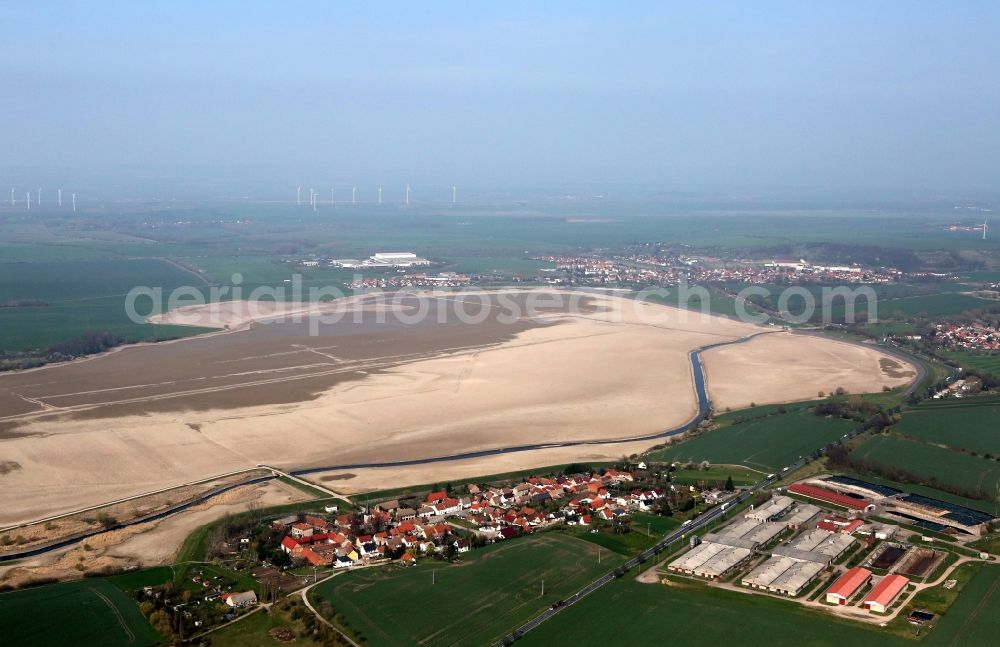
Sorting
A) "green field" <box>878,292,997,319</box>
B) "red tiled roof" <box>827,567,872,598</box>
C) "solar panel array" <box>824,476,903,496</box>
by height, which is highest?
"green field" <box>878,292,997,319</box>

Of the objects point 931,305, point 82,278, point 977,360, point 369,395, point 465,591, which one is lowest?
point 465,591

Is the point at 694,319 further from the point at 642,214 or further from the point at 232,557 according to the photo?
the point at 642,214

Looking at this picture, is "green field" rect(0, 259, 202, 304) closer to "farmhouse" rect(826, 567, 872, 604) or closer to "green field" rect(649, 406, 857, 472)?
"green field" rect(649, 406, 857, 472)

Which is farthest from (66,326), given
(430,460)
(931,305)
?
(931,305)

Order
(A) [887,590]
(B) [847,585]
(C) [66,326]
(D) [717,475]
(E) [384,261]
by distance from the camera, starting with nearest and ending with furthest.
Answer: (A) [887,590] → (B) [847,585] → (D) [717,475] → (C) [66,326] → (E) [384,261]

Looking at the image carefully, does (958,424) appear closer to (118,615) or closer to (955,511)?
(955,511)

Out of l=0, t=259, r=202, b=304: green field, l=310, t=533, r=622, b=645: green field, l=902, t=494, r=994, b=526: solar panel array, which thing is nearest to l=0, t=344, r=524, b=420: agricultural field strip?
l=310, t=533, r=622, b=645: green field

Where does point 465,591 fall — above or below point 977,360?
below

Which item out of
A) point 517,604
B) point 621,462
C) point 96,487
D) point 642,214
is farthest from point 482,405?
point 642,214
